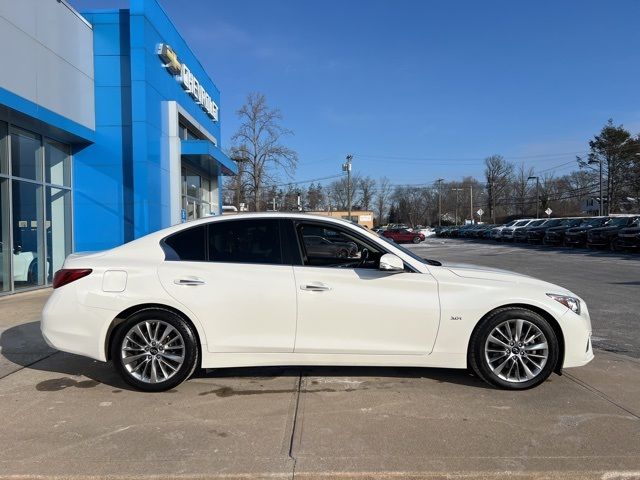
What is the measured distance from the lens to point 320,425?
3.90 metres

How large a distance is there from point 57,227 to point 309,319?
10798 mm

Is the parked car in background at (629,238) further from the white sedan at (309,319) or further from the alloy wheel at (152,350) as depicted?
the alloy wheel at (152,350)

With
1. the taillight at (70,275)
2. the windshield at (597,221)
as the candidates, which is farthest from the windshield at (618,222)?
the taillight at (70,275)

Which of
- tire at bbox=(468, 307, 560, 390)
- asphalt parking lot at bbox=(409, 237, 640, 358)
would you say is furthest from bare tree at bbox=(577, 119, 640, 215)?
tire at bbox=(468, 307, 560, 390)

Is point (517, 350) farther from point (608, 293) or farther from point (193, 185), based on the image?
point (193, 185)

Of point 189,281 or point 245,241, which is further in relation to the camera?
point 245,241

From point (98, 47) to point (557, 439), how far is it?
1411 cm

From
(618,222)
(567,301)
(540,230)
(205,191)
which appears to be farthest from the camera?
(540,230)

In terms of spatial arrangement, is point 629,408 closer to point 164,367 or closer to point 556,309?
point 556,309

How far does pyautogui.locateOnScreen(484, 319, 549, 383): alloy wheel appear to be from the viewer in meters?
4.52

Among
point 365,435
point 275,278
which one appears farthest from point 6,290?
point 365,435

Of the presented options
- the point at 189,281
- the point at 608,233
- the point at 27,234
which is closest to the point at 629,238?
the point at 608,233

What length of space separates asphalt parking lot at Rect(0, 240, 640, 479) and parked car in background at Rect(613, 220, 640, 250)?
1981 centimetres

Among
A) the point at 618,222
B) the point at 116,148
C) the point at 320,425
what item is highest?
the point at 116,148
